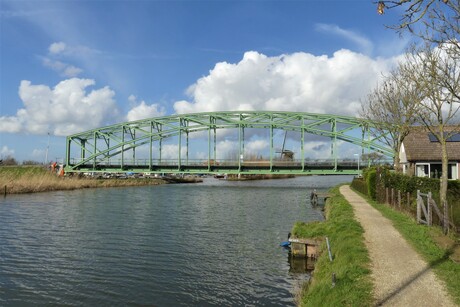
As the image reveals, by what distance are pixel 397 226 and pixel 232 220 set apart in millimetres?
11054

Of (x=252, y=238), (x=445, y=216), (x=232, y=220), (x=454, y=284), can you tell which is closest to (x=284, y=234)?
(x=252, y=238)

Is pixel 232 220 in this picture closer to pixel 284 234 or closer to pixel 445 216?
pixel 284 234

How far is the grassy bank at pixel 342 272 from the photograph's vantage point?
741 centimetres

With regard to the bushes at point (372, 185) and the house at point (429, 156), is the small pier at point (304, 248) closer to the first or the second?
the bushes at point (372, 185)

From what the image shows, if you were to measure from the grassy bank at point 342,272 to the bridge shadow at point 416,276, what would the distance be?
26 cm

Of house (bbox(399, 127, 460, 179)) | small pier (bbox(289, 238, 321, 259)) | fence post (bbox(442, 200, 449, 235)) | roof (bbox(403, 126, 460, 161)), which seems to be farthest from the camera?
roof (bbox(403, 126, 460, 161))

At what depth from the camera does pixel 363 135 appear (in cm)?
6756

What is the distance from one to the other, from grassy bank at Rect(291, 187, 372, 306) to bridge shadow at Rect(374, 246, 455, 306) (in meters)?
0.26

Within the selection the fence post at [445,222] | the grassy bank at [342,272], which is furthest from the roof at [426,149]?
the fence post at [445,222]

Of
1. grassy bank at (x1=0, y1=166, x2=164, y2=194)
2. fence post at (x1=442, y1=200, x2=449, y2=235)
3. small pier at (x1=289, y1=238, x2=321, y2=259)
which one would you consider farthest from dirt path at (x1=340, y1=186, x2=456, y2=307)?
grassy bank at (x1=0, y1=166, x2=164, y2=194)

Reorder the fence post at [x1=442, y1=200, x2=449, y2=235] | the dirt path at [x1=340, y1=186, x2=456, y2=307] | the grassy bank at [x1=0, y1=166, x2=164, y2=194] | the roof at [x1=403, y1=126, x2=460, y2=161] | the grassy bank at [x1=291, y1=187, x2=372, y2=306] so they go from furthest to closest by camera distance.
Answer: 1. the grassy bank at [x1=0, y1=166, x2=164, y2=194]
2. the roof at [x1=403, y1=126, x2=460, y2=161]
3. the fence post at [x1=442, y1=200, x2=449, y2=235]
4. the grassy bank at [x1=291, y1=187, x2=372, y2=306]
5. the dirt path at [x1=340, y1=186, x2=456, y2=307]

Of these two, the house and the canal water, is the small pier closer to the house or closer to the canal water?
the canal water

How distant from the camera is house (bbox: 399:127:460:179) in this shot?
3325cm

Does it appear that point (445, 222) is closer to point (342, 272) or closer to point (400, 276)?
point (400, 276)
